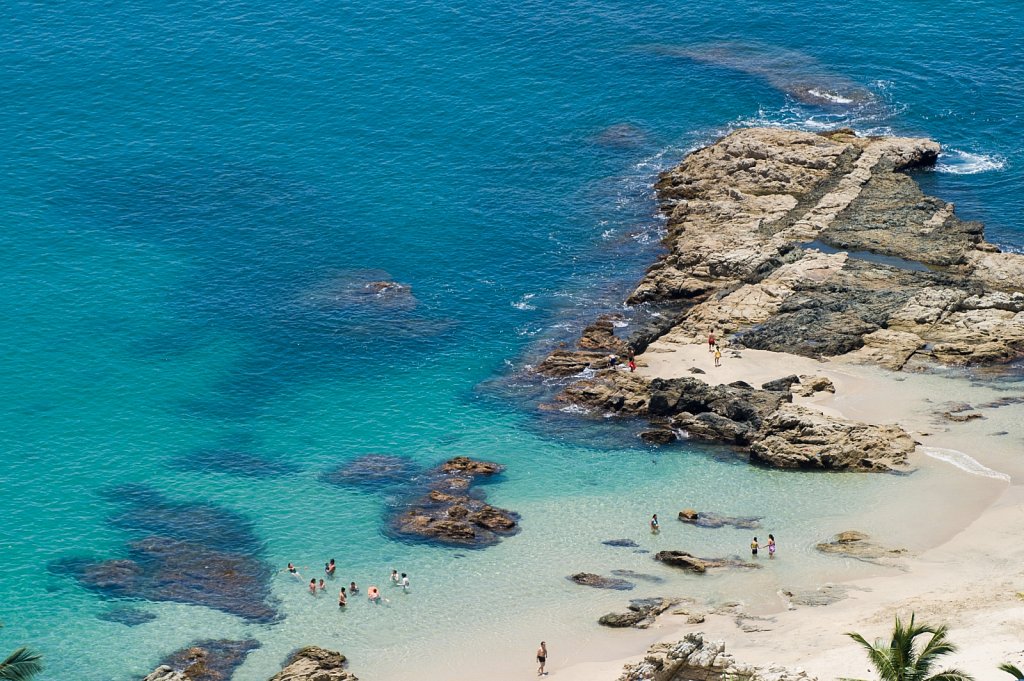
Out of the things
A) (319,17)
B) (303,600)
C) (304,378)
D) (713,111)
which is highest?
(319,17)

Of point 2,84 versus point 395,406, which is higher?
point 2,84

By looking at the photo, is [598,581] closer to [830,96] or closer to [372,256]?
[372,256]

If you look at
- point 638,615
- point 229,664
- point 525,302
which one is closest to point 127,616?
point 229,664

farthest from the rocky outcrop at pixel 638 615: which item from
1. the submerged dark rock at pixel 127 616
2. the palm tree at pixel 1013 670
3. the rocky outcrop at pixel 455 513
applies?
the submerged dark rock at pixel 127 616

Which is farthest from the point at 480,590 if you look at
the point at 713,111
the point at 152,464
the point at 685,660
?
the point at 713,111

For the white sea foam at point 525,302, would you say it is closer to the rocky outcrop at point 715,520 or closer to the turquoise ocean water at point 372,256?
the turquoise ocean water at point 372,256

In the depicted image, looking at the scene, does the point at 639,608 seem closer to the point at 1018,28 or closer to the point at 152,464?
the point at 152,464
